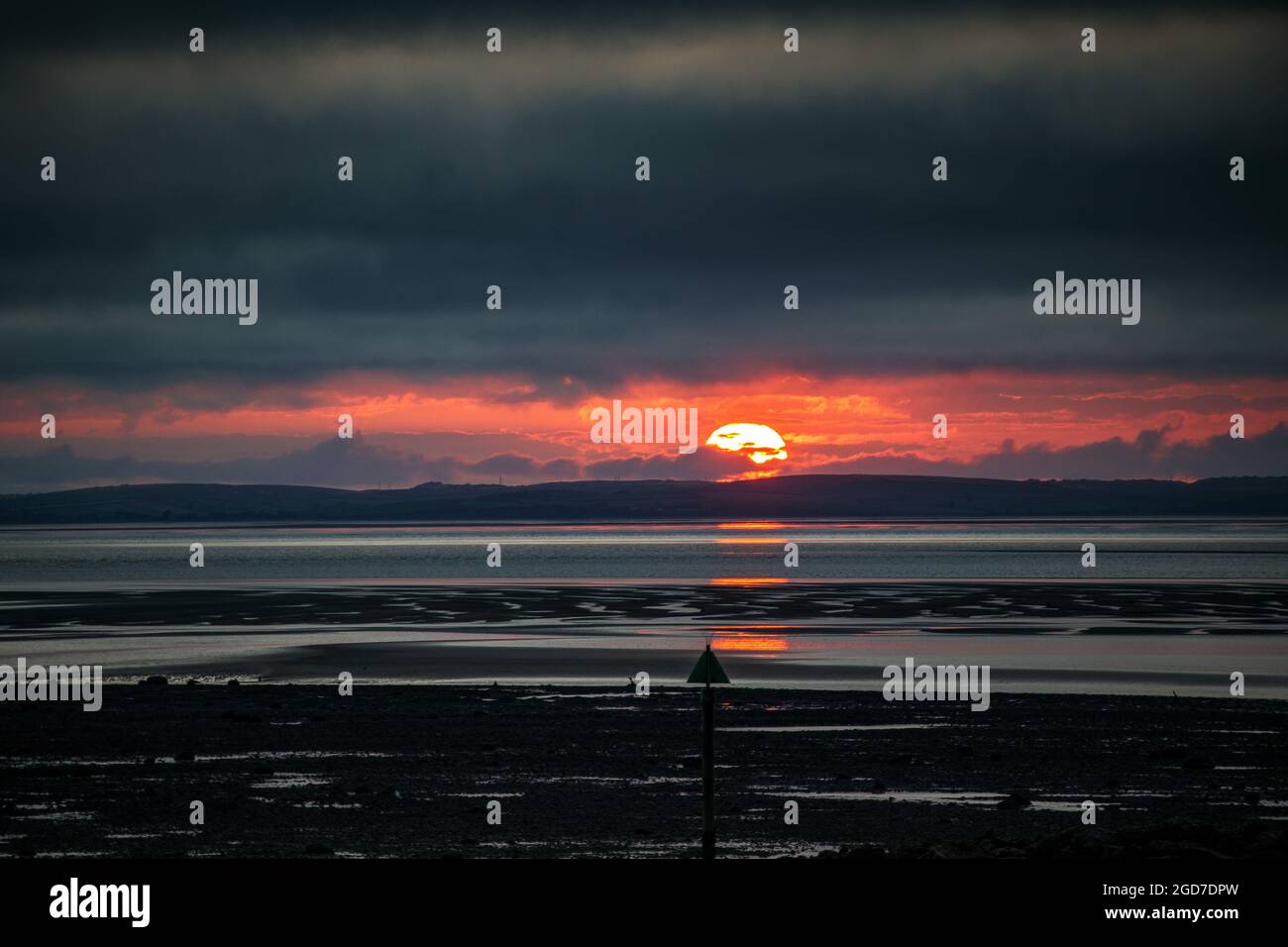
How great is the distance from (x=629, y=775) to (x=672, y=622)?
33.9 metres

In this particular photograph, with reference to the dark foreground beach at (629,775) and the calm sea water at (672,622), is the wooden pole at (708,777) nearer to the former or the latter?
the dark foreground beach at (629,775)

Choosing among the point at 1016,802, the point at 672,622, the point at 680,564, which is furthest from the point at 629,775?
the point at 680,564

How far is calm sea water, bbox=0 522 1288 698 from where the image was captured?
39688 millimetres

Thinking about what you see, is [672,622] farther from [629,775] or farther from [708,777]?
[708,777]

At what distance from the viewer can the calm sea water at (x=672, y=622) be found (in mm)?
39688

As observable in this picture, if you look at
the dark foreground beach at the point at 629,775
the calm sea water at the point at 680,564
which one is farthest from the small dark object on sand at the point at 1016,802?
the calm sea water at the point at 680,564

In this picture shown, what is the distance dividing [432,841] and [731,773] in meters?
6.69

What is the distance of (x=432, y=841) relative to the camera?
18031 millimetres

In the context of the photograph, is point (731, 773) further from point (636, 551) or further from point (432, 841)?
point (636, 551)

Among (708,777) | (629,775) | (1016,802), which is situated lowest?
(1016,802)

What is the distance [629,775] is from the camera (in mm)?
23172

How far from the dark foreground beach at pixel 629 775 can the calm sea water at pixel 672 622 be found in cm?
539

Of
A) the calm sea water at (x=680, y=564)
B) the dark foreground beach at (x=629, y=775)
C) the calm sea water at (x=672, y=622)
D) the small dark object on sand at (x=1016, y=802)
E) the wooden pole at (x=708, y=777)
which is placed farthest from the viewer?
the calm sea water at (x=680, y=564)
